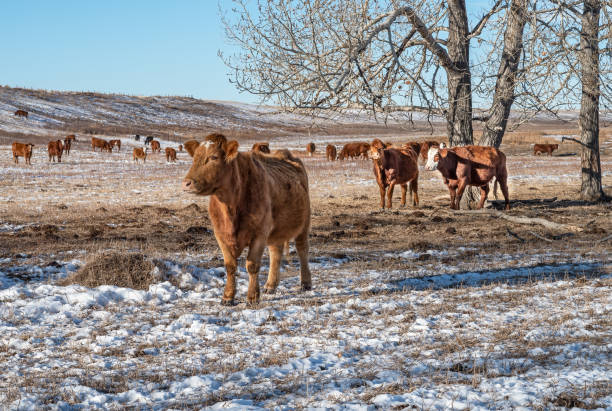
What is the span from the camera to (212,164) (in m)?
5.66

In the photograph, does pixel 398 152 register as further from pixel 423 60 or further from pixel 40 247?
pixel 40 247

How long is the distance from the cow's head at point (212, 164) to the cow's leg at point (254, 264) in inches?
31.0

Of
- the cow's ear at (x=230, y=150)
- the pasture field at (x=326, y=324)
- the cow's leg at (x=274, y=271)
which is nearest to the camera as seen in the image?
the pasture field at (x=326, y=324)

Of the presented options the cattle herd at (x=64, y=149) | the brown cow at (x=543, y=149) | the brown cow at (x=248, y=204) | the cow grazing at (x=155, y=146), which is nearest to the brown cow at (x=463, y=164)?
the brown cow at (x=248, y=204)

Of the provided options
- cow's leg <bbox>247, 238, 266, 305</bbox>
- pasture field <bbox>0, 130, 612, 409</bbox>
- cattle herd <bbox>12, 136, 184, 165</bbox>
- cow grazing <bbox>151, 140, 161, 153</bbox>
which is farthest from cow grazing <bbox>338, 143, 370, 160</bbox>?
cow's leg <bbox>247, 238, 266, 305</bbox>

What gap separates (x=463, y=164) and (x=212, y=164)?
34.5ft

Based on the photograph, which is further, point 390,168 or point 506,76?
point 390,168

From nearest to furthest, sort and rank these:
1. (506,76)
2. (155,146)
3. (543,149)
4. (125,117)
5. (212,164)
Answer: (212,164)
(506,76)
(543,149)
(155,146)
(125,117)

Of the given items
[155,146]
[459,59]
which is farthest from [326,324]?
[155,146]

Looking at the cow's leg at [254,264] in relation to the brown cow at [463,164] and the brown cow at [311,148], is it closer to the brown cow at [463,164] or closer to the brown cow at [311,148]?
the brown cow at [463,164]

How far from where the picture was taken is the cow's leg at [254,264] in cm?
611

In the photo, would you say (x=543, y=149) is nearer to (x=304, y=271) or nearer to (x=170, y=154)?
(x=170, y=154)

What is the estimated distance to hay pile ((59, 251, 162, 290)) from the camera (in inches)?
273

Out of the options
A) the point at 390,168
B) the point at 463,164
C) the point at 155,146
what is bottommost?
the point at 390,168
